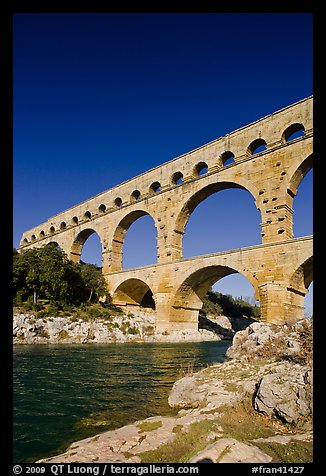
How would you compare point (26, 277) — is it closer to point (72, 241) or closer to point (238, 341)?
point (72, 241)

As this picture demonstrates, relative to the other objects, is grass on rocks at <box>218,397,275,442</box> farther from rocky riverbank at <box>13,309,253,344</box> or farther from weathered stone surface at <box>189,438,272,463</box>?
rocky riverbank at <box>13,309,253,344</box>

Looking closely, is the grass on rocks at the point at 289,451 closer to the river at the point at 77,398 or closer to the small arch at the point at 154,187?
the river at the point at 77,398

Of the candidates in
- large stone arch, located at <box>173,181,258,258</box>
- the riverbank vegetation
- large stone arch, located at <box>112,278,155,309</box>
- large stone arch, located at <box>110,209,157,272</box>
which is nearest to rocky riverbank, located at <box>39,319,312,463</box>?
→ the riverbank vegetation

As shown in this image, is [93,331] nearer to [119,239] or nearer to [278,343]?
[119,239]

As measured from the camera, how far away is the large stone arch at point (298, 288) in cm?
1904

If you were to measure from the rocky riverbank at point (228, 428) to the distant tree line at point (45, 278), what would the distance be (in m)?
20.3

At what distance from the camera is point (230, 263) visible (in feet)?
73.6

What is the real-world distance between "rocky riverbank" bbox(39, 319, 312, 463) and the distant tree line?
2026 cm

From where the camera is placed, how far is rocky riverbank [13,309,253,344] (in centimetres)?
2134

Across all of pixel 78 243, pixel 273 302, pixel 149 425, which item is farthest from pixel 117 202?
pixel 149 425

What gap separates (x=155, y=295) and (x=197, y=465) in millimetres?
24033

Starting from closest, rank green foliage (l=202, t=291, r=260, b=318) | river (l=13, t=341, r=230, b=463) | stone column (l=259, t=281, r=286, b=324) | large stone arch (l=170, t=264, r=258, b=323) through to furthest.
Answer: river (l=13, t=341, r=230, b=463) < stone column (l=259, t=281, r=286, b=324) < large stone arch (l=170, t=264, r=258, b=323) < green foliage (l=202, t=291, r=260, b=318)

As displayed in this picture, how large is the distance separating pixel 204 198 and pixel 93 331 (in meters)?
14.2

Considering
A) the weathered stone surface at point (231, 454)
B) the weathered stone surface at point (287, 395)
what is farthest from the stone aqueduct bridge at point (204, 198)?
the weathered stone surface at point (231, 454)
